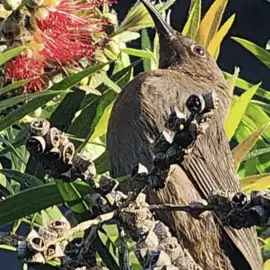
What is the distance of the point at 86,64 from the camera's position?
171 centimetres

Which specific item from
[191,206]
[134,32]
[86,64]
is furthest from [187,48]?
[191,206]

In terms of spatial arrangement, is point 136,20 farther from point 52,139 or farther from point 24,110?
point 52,139

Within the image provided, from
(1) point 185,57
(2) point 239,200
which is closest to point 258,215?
(2) point 239,200

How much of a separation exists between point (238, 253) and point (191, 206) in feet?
4.13

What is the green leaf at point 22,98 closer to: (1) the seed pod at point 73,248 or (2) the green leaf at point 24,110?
(2) the green leaf at point 24,110

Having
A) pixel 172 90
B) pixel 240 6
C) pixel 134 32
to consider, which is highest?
pixel 134 32

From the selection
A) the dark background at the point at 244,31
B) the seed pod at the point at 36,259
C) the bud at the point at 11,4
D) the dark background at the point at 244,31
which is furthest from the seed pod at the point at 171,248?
the dark background at the point at 244,31

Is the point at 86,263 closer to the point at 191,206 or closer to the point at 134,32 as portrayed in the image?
the point at 191,206

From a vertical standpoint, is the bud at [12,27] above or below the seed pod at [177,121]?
below

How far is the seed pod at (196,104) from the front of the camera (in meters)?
0.88

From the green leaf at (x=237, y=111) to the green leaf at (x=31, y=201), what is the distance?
73cm

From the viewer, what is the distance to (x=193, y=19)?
2.31 meters

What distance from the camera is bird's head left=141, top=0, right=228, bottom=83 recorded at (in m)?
2.73

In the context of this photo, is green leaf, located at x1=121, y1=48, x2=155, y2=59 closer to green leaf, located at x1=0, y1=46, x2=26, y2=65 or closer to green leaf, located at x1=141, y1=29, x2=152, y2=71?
green leaf, located at x1=141, y1=29, x2=152, y2=71
